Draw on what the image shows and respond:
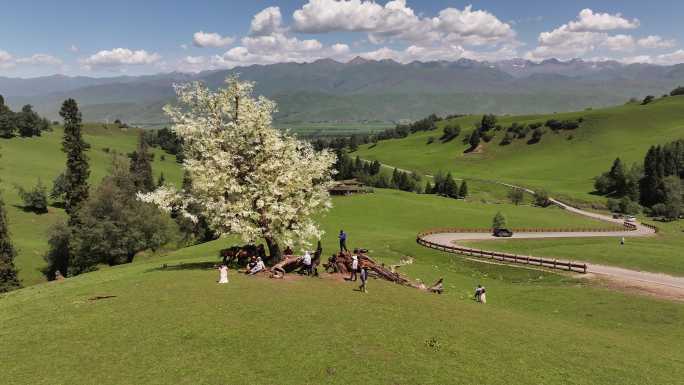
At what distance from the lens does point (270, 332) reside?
941 inches

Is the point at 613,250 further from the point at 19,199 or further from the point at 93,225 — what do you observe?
the point at 19,199

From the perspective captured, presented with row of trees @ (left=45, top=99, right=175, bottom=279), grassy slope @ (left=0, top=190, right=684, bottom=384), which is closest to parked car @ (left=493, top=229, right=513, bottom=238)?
grassy slope @ (left=0, top=190, right=684, bottom=384)

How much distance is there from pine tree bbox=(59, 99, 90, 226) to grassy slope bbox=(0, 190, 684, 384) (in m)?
50.4

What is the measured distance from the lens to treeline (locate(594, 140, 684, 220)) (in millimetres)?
141250

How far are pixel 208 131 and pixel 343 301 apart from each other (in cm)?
1883

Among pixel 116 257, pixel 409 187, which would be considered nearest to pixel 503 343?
pixel 116 257

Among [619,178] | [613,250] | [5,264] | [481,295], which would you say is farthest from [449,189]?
[5,264]

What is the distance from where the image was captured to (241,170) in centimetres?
3762

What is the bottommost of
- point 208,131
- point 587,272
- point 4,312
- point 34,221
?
point 34,221

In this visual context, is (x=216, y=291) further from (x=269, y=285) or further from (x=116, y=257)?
(x=116, y=257)

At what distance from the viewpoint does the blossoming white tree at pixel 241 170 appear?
36312 millimetres

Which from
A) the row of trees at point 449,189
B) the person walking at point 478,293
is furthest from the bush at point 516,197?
the person walking at point 478,293

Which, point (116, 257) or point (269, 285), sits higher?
point (269, 285)

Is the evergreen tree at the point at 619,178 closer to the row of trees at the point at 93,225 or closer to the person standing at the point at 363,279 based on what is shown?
the row of trees at the point at 93,225
